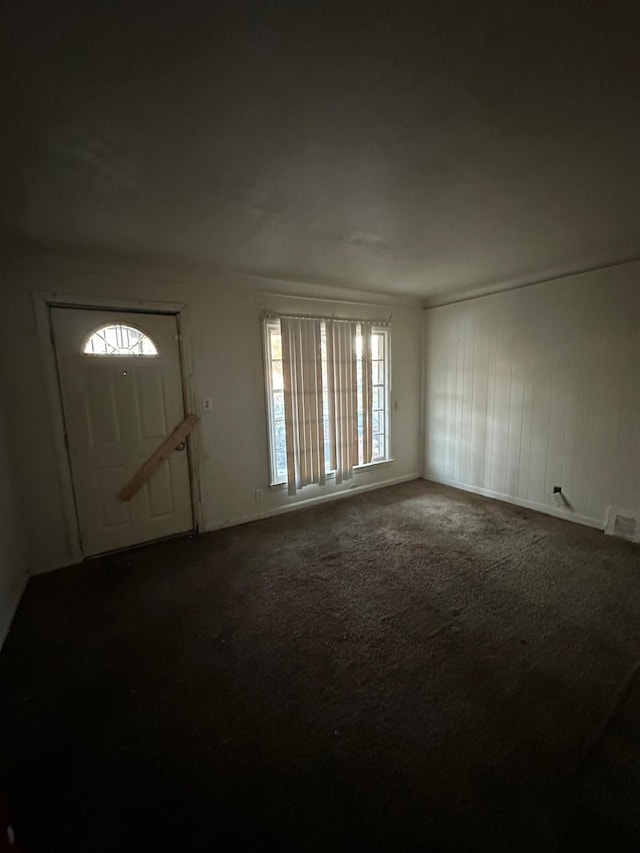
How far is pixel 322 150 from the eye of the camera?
1554 millimetres

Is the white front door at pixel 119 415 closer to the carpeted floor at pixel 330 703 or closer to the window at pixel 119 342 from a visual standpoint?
the window at pixel 119 342

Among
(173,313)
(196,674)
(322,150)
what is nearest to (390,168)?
(322,150)

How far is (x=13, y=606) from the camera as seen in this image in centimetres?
234

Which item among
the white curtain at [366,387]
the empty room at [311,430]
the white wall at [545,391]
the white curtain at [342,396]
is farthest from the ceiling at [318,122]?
the white curtain at [366,387]

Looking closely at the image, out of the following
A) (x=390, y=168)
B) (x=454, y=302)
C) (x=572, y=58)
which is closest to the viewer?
(x=572, y=58)

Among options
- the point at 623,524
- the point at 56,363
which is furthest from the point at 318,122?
the point at 623,524

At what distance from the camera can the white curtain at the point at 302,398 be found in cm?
371

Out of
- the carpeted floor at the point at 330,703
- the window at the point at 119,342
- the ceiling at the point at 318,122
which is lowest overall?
the carpeted floor at the point at 330,703

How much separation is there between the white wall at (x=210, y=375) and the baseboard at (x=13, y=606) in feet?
0.79

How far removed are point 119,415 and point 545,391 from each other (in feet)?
13.0

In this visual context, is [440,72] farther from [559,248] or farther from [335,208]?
[559,248]

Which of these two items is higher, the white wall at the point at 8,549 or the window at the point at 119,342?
the window at the point at 119,342

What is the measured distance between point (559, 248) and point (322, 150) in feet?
7.63

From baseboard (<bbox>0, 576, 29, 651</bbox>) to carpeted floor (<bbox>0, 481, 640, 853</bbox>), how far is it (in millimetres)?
48
